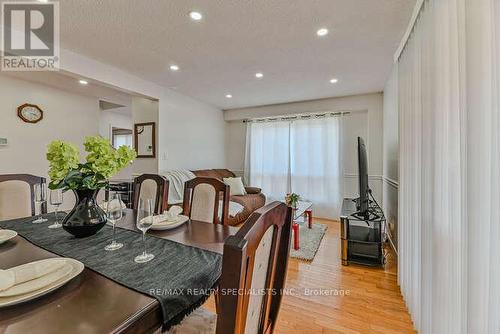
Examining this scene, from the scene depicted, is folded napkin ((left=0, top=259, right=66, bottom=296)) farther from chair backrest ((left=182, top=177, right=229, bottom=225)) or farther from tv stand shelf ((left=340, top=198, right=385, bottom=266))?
tv stand shelf ((left=340, top=198, right=385, bottom=266))

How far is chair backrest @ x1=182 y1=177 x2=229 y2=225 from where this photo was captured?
1746 millimetres

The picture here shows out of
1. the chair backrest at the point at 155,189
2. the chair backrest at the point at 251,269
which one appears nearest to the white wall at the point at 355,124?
the chair backrest at the point at 155,189

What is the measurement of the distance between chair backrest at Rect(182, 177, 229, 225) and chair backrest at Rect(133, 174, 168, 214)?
207 mm

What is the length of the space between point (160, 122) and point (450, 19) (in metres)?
3.72

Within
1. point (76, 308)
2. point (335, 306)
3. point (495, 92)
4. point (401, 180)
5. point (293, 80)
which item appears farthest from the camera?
point (293, 80)

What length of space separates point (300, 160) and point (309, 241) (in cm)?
197

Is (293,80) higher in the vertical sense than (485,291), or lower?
higher

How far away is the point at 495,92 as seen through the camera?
808 millimetres

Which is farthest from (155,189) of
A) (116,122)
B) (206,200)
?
(116,122)

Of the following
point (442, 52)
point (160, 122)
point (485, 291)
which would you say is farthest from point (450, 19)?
point (160, 122)

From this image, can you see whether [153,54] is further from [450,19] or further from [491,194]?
[491,194]

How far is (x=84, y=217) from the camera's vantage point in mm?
1231

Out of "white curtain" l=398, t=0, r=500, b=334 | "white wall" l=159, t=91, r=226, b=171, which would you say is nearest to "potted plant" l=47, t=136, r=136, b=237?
"white curtain" l=398, t=0, r=500, b=334

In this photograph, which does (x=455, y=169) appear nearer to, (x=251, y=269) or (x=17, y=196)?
(x=251, y=269)
